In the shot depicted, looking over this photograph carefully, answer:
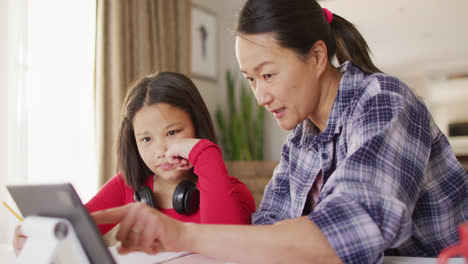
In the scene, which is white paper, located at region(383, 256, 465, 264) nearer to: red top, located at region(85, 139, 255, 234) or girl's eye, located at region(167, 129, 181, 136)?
red top, located at region(85, 139, 255, 234)

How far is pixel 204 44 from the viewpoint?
429cm

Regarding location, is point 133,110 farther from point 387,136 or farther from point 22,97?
point 22,97

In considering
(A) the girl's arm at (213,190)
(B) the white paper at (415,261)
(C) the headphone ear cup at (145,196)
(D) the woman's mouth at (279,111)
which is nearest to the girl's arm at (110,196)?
(C) the headphone ear cup at (145,196)

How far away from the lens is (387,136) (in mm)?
829

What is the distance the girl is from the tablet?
0.66 meters

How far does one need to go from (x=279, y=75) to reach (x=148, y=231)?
516 millimetres

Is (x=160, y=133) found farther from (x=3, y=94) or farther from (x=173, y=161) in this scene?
(x=3, y=94)

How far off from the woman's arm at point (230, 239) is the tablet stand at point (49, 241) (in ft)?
0.29

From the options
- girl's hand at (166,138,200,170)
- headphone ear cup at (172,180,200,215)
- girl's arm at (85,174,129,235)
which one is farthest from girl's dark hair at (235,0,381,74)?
girl's arm at (85,174,129,235)

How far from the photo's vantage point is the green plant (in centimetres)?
424

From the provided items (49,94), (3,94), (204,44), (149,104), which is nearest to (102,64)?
(49,94)

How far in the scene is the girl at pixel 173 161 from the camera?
4.31 ft

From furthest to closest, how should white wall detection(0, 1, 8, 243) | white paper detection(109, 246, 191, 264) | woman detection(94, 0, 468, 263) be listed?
white wall detection(0, 1, 8, 243) → white paper detection(109, 246, 191, 264) → woman detection(94, 0, 468, 263)

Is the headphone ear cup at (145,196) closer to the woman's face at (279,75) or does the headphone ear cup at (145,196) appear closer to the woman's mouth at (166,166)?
the woman's mouth at (166,166)
